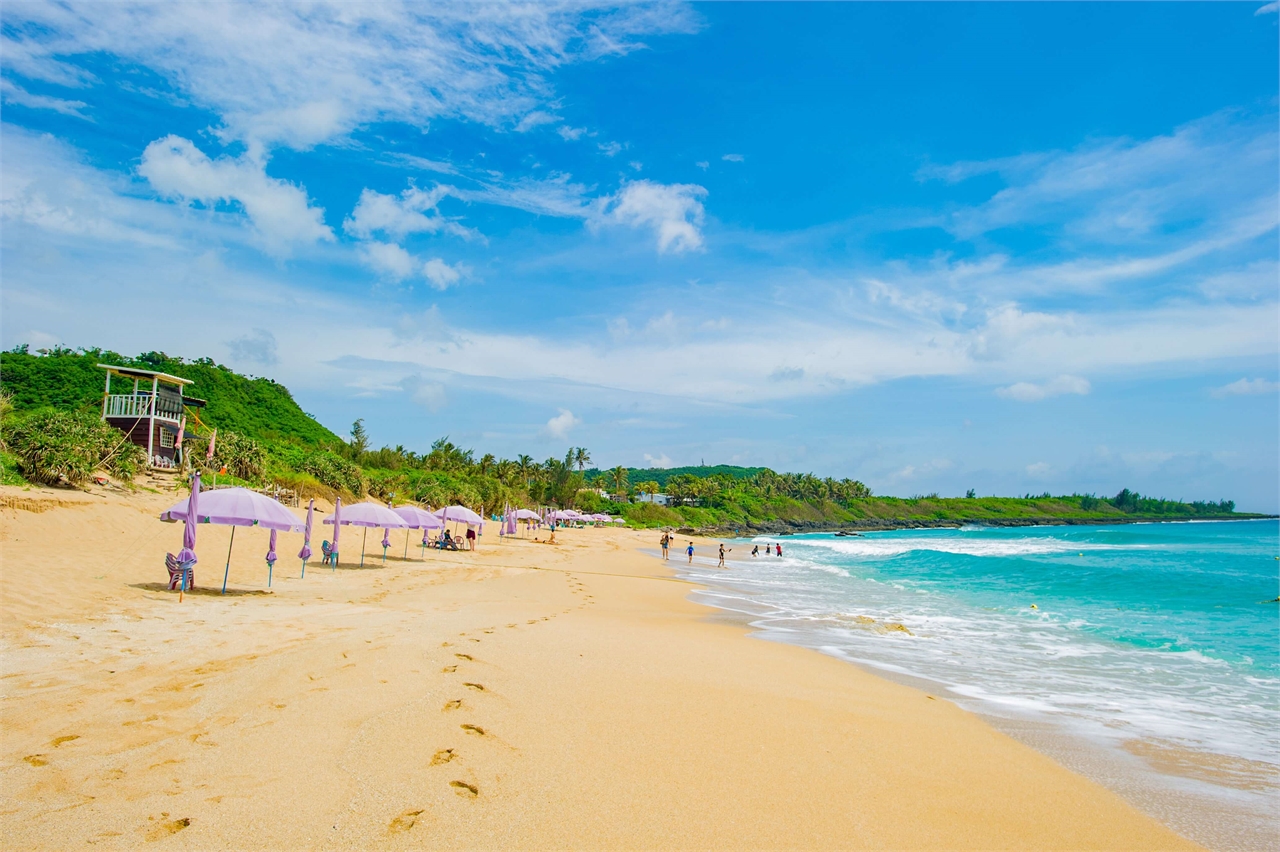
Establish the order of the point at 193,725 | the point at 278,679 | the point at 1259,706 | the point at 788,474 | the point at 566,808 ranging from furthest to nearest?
the point at 788,474
the point at 1259,706
the point at 278,679
the point at 193,725
the point at 566,808

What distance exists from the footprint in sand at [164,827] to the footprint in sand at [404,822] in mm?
1066

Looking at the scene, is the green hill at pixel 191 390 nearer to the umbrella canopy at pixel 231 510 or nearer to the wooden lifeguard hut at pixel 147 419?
the wooden lifeguard hut at pixel 147 419

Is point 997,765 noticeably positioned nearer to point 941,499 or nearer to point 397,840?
point 397,840

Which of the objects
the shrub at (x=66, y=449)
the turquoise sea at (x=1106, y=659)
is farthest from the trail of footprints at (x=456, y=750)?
the shrub at (x=66, y=449)

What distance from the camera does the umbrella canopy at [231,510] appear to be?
11312 mm

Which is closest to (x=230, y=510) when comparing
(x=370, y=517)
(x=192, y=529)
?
(x=192, y=529)

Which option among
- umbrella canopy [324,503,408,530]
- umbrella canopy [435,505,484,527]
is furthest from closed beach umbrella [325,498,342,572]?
umbrella canopy [435,505,484,527]

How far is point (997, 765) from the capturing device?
19.6 ft

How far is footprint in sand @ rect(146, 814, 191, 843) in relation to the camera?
11.2 feet

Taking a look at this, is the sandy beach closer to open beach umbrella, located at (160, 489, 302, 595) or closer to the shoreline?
open beach umbrella, located at (160, 489, 302, 595)

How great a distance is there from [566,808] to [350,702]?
8.37 ft

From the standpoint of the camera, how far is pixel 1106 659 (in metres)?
12.0

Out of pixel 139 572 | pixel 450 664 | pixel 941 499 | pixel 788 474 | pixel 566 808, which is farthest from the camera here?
pixel 941 499

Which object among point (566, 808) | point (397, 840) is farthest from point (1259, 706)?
point (397, 840)
